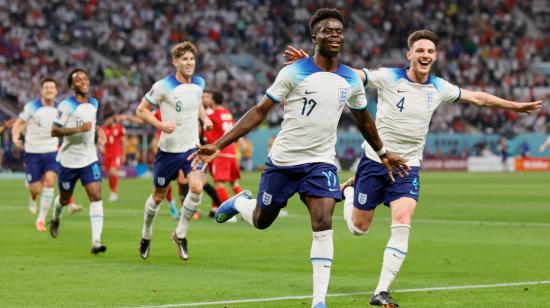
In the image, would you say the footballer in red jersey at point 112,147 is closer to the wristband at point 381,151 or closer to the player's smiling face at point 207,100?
the player's smiling face at point 207,100

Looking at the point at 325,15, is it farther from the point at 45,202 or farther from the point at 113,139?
the point at 113,139

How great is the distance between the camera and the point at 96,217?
1617cm

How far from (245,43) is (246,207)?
168ft

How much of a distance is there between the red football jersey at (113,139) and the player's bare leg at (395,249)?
23.0 m

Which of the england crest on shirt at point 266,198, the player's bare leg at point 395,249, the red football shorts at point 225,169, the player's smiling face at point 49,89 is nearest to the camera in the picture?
the player's bare leg at point 395,249

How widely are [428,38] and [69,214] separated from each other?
48.9ft

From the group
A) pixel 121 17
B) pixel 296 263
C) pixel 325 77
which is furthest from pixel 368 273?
pixel 121 17

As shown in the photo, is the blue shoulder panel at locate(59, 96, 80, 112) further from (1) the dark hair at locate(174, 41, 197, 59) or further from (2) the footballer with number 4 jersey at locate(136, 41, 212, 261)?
(1) the dark hair at locate(174, 41, 197, 59)

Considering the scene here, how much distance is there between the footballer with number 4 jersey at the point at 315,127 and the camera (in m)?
10.0

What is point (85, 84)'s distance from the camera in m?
→ 17.0

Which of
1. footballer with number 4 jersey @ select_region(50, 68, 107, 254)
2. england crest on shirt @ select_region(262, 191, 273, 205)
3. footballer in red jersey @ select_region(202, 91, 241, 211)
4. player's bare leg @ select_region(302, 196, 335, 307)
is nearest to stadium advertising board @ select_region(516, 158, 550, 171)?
footballer in red jersey @ select_region(202, 91, 241, 211)

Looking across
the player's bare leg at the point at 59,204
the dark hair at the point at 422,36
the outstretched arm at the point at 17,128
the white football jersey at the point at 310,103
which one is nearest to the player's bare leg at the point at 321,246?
the white football jersey at the point at 310,103

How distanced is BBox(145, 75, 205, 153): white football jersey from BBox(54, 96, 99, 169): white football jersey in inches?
64.6

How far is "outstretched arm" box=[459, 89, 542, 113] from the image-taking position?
38.5 ft
